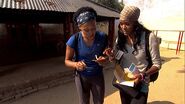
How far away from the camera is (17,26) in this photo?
9289 millimetres

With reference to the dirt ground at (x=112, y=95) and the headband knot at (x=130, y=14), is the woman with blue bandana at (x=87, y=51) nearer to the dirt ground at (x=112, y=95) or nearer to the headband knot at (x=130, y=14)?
the headband knot at (x=130, y=14)

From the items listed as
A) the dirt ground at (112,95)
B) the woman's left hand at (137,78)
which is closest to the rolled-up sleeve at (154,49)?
the woman's left hand at (137,78)

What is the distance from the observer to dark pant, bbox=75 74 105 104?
2.47 metres

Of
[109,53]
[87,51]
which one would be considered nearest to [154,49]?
[109,53]

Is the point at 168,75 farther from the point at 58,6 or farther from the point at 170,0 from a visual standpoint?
the point at 170,0

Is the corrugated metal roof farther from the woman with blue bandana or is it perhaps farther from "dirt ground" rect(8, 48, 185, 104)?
the woman with blue bandana

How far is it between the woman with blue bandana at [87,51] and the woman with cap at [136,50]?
0.23 m

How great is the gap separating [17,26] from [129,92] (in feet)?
26.4

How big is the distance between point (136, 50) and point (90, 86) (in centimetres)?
74

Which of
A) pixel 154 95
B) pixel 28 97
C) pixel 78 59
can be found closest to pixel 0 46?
pixel 28 97

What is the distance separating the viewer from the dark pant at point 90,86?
8.11 feet

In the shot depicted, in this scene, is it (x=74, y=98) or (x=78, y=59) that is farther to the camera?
(x=74, y=98)

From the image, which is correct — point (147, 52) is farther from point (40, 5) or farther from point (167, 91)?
point (40, 5)

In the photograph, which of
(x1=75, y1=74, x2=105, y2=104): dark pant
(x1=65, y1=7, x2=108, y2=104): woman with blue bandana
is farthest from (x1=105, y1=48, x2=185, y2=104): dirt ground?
(x1=65, y1=7, x2=108, y2=104): woman with blue bandana
